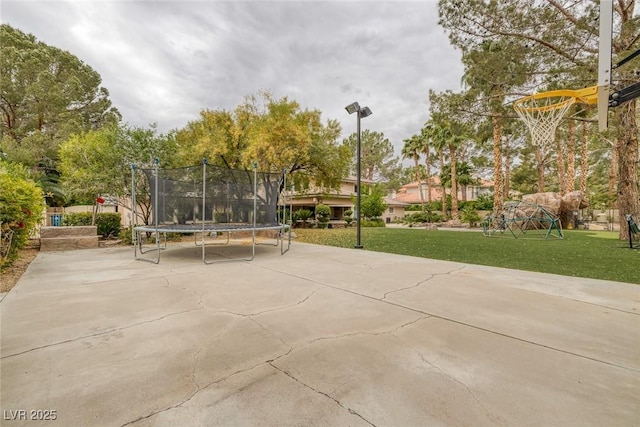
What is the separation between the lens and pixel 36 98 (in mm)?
18891

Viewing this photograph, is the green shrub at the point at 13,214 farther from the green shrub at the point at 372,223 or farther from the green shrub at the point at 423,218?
the green shrub at the point at 423,218

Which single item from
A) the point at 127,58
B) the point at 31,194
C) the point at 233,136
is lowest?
the point at 31,194

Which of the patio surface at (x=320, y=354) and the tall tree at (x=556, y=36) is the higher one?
the tall tree at (x=556, y=36)

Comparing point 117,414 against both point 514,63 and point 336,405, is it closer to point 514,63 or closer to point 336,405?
point 336,405

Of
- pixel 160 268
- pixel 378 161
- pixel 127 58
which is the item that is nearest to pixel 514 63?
pixel 160 268

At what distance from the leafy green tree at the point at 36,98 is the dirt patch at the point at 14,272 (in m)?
15.4

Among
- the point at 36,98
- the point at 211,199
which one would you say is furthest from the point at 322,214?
the point at 36,98

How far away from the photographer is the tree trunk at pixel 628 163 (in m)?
9.45

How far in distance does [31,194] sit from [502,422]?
8233 mm

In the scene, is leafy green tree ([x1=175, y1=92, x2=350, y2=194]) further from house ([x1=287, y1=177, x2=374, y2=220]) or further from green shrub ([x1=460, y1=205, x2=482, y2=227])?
green shrub ([x1=460, y1=205, x2=482, y2=227])

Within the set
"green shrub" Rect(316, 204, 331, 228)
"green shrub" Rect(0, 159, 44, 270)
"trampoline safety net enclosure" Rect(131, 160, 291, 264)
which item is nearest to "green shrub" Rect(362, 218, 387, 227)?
"green shrub" Rect(316, 204, 331, 228)

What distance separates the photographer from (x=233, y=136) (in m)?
12.1

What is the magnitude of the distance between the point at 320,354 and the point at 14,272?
602 centimetres

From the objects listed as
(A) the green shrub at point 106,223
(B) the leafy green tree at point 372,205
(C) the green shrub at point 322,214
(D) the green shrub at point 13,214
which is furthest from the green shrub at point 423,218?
(D) the green shrub at point 13,214
